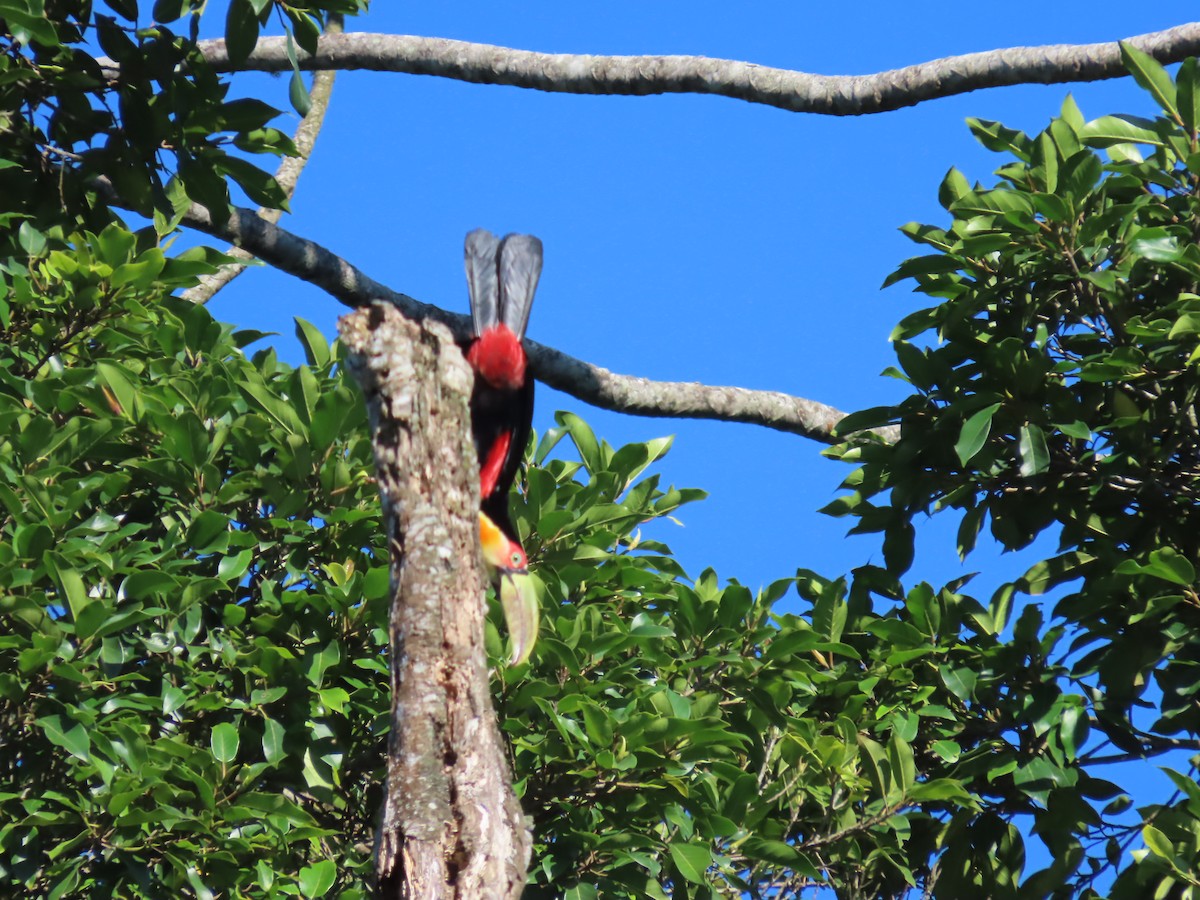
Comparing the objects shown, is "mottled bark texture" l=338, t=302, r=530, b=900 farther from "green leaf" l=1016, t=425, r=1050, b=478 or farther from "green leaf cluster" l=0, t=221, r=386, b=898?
"green leaf" l=1016, t=425, r=1050, b=478

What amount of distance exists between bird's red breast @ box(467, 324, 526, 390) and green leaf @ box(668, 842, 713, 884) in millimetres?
2069

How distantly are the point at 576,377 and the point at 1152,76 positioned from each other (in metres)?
3.08

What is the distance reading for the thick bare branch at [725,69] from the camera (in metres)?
6.20

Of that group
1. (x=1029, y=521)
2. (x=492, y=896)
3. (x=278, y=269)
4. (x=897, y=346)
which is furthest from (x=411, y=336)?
(x=278, y=269)

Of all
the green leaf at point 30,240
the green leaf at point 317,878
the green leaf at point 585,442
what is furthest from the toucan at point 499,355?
the green leaf at point 30,240

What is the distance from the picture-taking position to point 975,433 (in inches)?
178

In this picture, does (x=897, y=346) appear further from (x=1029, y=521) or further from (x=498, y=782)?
(x=498, y=782)

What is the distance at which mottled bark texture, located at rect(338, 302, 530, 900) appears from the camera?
2.97 meters

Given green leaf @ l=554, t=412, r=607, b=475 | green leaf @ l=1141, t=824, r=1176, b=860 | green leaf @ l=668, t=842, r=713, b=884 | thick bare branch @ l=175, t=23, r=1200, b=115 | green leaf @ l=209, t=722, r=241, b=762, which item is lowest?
green leaf @ l=668, t=842, r=713, b=884

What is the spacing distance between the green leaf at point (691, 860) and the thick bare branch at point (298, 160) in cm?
440

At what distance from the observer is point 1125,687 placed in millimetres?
4496

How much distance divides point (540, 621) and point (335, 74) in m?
6.30

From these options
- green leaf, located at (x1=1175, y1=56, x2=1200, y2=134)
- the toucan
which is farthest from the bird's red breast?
green leaf, located at (x1=1175, y1=56, x2=1200, y2=134)

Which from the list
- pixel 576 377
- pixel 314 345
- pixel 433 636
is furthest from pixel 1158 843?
pixel 576 377
